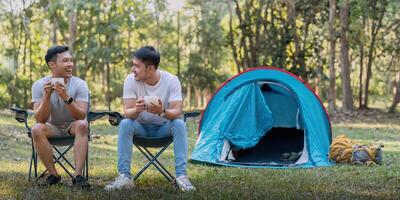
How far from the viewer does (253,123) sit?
6.39 metres

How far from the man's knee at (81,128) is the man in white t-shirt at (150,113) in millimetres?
232

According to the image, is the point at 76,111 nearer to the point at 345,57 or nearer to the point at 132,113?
the point at 132,113

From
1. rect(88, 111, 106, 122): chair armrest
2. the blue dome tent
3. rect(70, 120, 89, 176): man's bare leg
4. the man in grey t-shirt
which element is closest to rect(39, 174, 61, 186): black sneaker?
the man in grey t-shirt

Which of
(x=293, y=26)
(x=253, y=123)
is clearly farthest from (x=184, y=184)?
(x=293, y=26)

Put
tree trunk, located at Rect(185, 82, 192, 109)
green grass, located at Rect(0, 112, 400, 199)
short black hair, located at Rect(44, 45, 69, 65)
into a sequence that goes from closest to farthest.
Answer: green grass, located at Rect(0, 112, 400, 199), short black hair, located at Rect(44, 45, 69, 65), tree trunk, located at Rect(185, 82, 192, 109)

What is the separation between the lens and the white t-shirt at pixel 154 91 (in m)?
4.21

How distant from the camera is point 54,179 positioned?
4129 millimetres

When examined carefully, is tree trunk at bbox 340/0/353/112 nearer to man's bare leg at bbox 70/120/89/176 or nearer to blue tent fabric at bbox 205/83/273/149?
blue tent fabric at bbox 205/83/273/149

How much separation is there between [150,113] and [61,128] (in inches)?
25.0

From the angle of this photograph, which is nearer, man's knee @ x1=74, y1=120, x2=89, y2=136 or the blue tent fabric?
man's knee @ x1=74, y1=120, x2=89, y2=136

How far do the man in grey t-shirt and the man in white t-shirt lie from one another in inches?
10.2

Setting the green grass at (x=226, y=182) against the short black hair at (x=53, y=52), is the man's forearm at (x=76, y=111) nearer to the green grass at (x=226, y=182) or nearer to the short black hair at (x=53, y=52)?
the short black hair at (x=53, y=52)

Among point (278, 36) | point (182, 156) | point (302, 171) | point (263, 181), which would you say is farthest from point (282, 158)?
point (278, 36)

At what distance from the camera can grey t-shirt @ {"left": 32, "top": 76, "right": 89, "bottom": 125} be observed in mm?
4199
